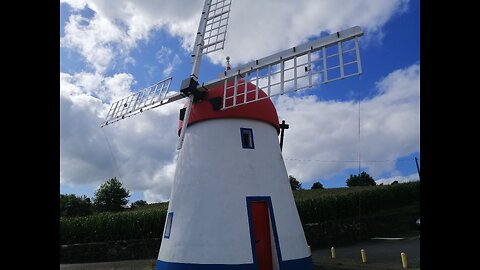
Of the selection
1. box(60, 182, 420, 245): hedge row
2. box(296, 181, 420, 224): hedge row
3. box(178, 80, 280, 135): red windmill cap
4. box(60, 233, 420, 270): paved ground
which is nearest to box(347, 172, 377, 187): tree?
box(296, 181, 420, 224): hedge row

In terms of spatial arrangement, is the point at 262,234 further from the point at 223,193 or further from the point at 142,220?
the point at 142,220

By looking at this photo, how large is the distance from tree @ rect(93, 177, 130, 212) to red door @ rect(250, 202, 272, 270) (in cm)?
2652

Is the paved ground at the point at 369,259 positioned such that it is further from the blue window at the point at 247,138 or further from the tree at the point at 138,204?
the tree at the point at 138,204

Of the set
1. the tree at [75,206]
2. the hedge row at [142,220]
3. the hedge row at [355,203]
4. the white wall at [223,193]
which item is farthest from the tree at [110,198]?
the white wall at [223,193]

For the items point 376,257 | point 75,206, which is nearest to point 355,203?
point 376,257

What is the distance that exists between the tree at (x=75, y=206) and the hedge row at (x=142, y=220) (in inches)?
421

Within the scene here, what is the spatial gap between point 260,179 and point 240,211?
1113mm

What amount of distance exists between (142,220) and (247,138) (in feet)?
41.0

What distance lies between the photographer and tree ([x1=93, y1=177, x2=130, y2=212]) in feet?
107

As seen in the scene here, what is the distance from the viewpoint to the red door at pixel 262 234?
9359 mm

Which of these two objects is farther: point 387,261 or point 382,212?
point 382,212
